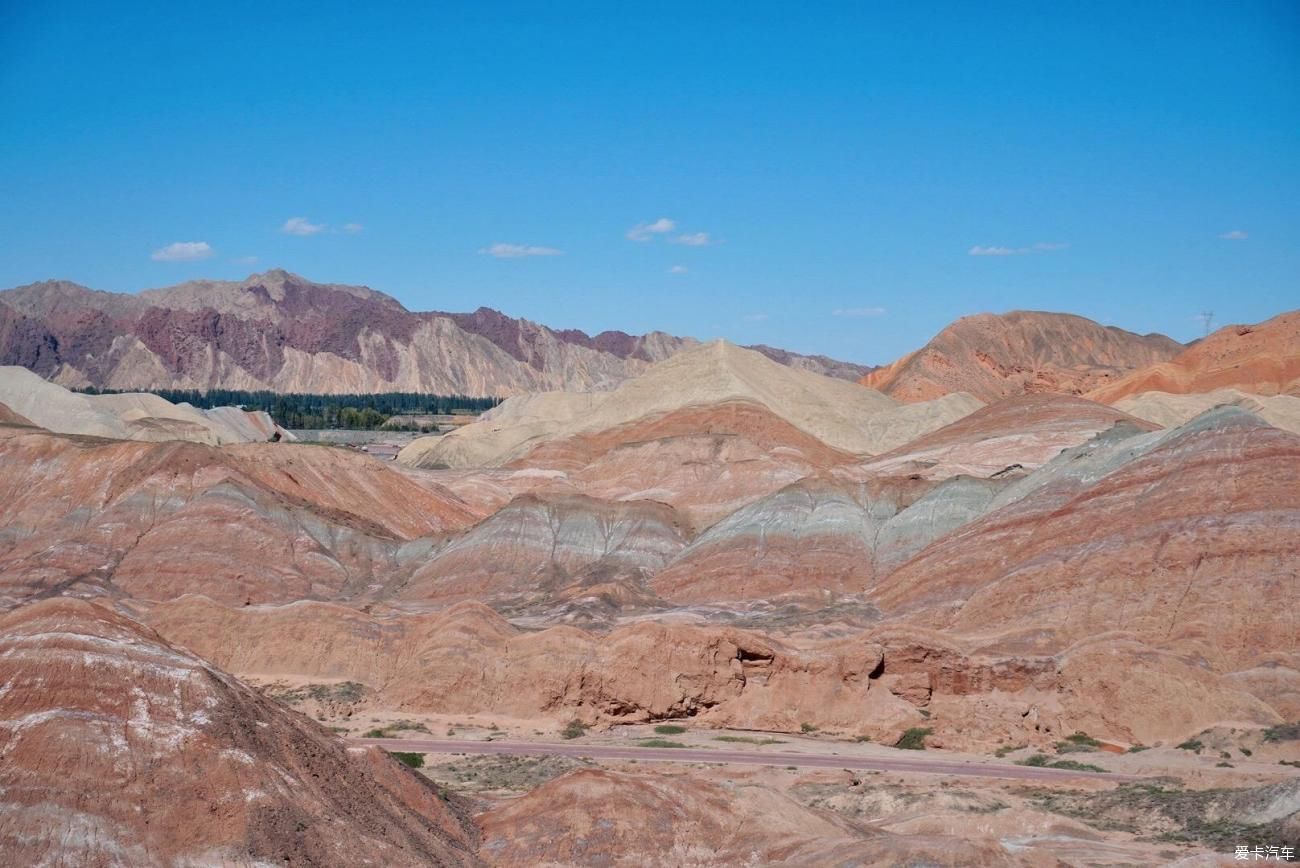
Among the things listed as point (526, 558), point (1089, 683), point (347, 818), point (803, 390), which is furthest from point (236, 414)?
point (347, 818)

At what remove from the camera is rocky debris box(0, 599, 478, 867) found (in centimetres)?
1905

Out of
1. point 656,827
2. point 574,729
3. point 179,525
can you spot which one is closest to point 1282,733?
point 574,729

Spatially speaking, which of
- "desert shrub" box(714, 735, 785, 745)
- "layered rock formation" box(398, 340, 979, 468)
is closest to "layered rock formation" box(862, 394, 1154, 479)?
"layered rock formation" box(398, 340, 979, 468)

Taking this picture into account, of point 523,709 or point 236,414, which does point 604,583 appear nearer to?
point 523,709

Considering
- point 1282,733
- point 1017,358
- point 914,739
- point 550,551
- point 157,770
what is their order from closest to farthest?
point 157,770
point 1282,733
point 914,739
point 550,551
point 1017,358

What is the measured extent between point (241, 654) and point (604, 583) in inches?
793

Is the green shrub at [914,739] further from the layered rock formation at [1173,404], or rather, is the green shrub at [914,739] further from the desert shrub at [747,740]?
the layered rock formation at [1173,404]

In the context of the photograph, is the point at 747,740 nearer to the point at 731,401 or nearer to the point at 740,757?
the point at 740,757

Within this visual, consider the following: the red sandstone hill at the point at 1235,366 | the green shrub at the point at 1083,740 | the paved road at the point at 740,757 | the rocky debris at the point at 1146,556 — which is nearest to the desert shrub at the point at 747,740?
the paved road at the point at 740,757

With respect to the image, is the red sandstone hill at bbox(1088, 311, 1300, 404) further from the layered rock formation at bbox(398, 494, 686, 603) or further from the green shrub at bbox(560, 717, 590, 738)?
the green shrub at bbox(560, 717, 590, 738)

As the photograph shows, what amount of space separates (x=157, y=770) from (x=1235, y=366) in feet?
371

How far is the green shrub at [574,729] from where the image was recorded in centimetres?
3875

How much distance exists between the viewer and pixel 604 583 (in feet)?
207

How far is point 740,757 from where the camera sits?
1399 inches
